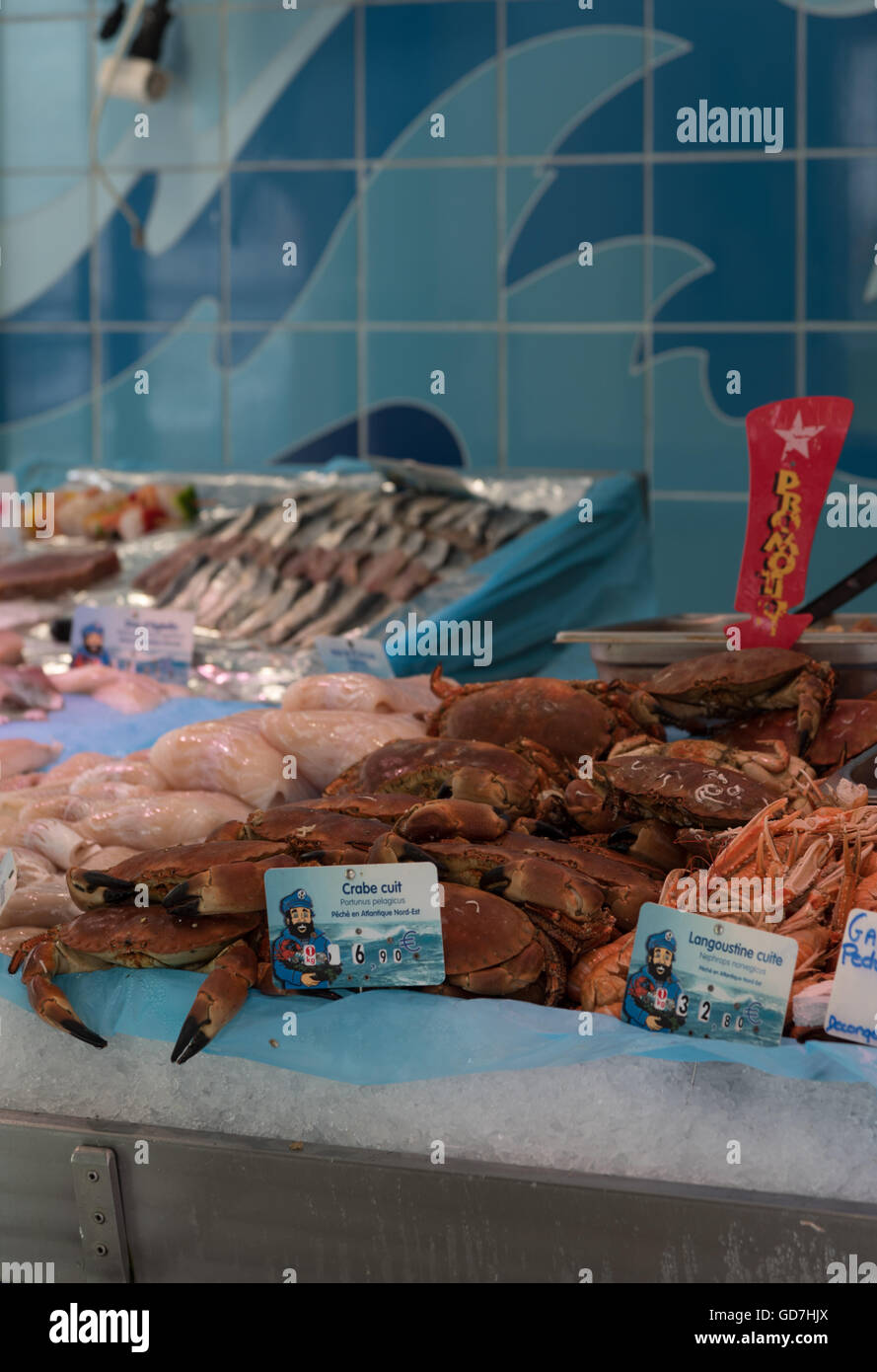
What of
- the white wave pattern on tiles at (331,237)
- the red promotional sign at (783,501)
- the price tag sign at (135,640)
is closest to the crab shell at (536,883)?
the red promotional sign at (783,501)

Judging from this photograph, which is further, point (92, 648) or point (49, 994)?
point (92, 648)

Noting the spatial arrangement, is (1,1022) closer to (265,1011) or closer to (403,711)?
(265,1011)

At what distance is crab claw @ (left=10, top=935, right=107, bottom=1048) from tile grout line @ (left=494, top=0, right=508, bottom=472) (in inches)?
159

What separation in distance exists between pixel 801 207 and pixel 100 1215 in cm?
472

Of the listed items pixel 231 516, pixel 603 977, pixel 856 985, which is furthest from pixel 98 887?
pixel 231 516

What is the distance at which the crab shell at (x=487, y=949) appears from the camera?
149cm

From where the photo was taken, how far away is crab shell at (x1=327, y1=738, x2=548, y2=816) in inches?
71.1

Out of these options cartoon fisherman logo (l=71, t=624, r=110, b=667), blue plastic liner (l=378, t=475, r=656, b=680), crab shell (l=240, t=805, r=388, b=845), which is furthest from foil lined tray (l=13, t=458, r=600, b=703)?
crab shell (l=240, t=805, r=388, b=845)

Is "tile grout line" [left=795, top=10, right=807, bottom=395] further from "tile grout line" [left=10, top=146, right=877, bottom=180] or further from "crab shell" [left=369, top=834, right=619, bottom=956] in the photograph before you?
"crab shell" [left=369, top=834, right=619, bottom=956]

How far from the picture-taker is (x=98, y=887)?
63.4 inches

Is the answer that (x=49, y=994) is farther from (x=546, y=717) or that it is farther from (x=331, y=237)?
(x=331, y=237)
